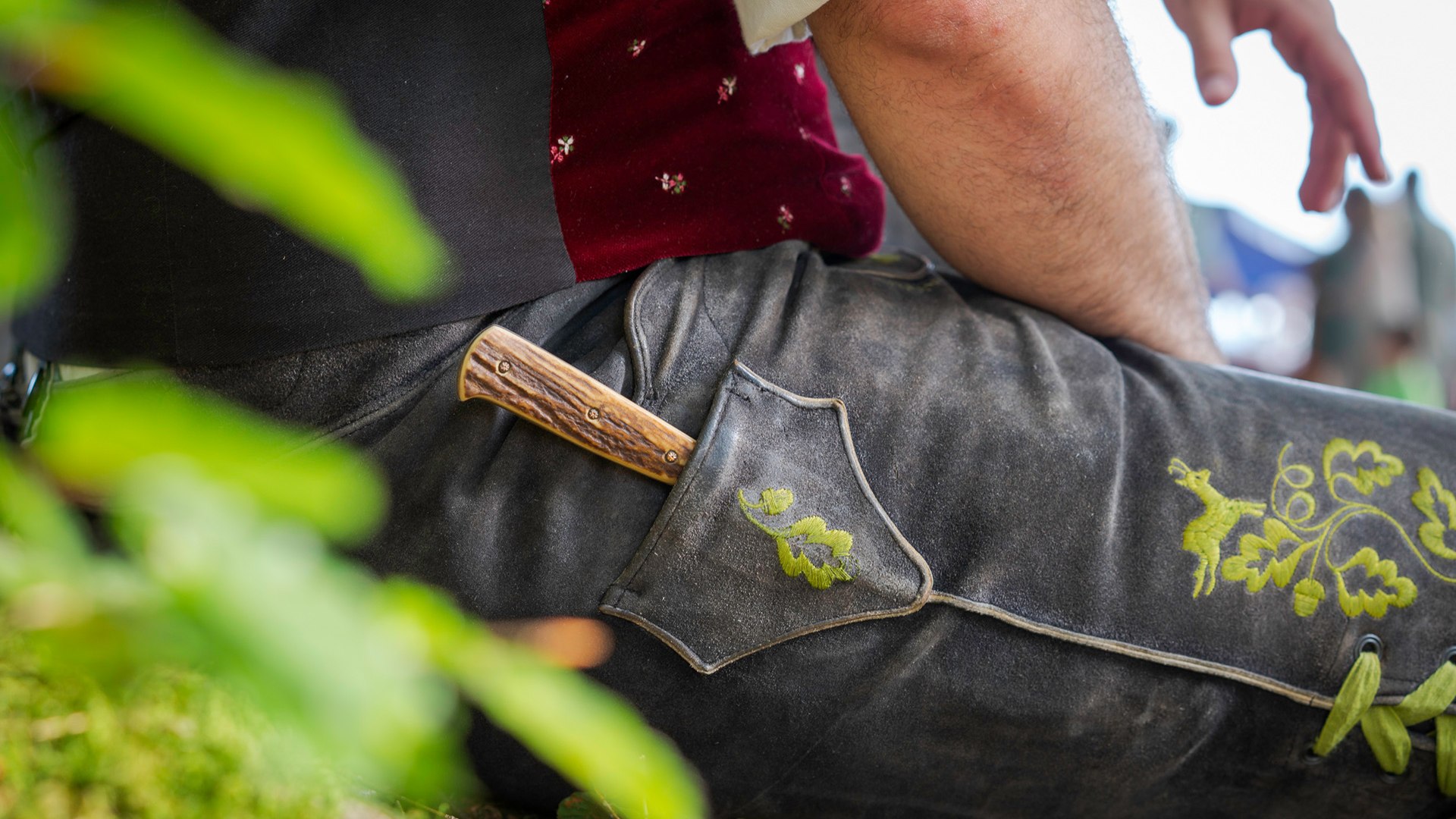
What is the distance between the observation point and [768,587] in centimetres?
77

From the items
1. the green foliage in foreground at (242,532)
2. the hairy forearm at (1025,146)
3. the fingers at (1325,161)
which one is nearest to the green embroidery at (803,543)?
the hairy forearm at (1025,146)

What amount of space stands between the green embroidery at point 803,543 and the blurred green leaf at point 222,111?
564 millimetres

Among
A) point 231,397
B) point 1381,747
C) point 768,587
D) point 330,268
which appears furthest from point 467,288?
point 1381,747

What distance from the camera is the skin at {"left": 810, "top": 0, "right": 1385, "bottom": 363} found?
2.64ft

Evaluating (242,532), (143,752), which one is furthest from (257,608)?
(143,752)

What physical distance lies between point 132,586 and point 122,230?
25.9 inches

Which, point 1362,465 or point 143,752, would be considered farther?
point 1362,465

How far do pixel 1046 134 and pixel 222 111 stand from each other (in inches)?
31.5

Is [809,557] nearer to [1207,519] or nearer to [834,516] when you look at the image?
[834,516]

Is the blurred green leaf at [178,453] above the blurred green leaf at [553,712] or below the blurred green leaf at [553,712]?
above

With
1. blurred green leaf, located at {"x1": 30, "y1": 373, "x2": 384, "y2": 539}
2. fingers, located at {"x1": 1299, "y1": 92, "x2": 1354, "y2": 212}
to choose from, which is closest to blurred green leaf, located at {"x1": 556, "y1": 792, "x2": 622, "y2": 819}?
blurred green leaf, located at {"x1": 30, "y1": 373, "x2": 384, "y2": 539}

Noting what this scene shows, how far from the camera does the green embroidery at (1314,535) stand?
83 centimetres

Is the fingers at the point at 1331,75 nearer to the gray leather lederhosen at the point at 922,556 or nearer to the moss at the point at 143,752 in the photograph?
the gray leather lederhosen at the point at 922,556

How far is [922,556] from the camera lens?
78 cm
